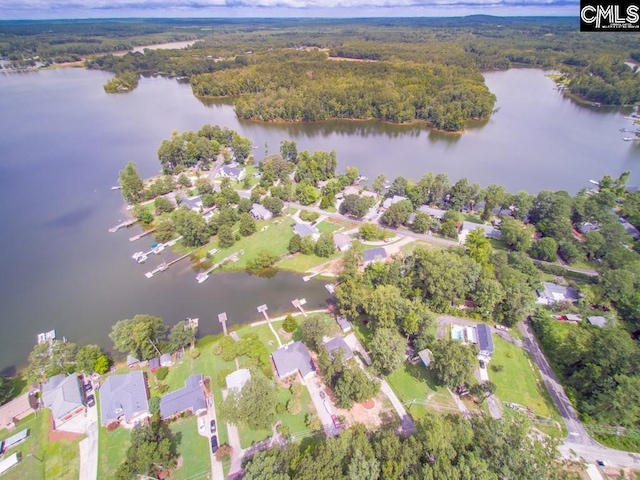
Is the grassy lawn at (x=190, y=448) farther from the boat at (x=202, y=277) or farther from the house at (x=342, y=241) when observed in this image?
the house at (x=342, y=241)

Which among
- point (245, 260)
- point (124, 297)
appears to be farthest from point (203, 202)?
point (124, 297)

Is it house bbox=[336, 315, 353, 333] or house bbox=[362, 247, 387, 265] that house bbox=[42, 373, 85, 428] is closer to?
house bbox=[336, 315, 353, 333]

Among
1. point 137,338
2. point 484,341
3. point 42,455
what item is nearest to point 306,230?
point 137,338

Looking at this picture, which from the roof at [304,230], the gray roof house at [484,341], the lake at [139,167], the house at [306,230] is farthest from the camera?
the roof at [304,230]

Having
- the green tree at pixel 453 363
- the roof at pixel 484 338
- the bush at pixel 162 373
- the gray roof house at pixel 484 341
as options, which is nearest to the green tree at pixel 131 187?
the bush at pixel 162 373

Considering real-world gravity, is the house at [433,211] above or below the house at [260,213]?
below

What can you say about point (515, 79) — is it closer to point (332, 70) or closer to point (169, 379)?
point (332, 70)

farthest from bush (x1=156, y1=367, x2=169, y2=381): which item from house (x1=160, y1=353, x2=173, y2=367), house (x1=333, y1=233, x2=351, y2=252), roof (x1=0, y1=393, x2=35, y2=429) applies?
house (x1=333, y1=233, x2=351, y2=252)
